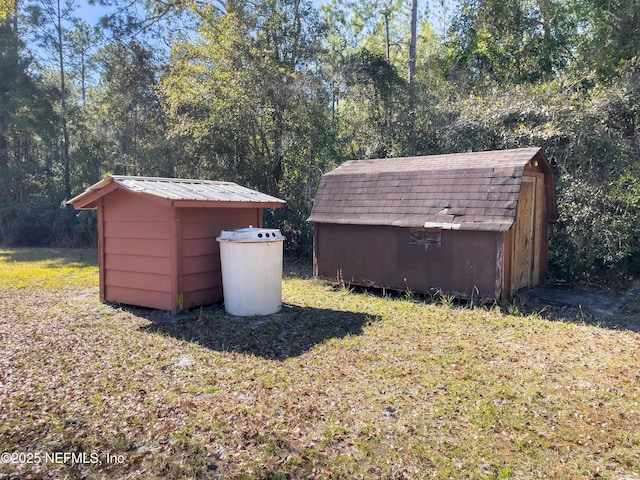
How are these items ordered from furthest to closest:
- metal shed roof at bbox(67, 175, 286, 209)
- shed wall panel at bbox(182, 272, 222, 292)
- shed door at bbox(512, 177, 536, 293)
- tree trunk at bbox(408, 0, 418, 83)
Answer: tree trunk at bbox(408, 0, 418, 83), shed door at bbox(512, 177, 536, 293), shed wall panel at bbox(182, 272, 222, 292), metal shed roof at bbox(67, 175, 286, 209)

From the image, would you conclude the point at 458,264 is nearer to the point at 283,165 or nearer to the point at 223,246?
the point at 223,246

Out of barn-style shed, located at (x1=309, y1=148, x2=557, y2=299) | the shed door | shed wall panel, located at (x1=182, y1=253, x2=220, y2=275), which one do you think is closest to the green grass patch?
shed wall panel, located at (x1=182, y1=253, x2=220, y2=275)

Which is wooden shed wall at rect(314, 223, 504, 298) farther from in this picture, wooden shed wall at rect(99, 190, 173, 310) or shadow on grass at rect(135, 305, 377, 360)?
wooden shed wall at rect(99, 190, 173, 310)

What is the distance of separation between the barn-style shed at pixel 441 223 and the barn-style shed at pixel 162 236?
192cm

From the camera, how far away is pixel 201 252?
6566mm

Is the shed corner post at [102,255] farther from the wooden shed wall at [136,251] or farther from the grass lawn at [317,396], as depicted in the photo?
the grass lawn at [317,396]

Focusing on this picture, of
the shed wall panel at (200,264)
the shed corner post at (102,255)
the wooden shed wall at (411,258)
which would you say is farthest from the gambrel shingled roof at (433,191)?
the shed corner post at (102,255)

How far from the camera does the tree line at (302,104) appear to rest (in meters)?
8.84

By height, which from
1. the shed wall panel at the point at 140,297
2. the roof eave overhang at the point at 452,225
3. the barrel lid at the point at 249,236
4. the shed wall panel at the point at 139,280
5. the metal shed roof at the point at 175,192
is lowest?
the shed wall panel at the point at 140,297

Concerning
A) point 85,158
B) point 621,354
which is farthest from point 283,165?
point 621,354

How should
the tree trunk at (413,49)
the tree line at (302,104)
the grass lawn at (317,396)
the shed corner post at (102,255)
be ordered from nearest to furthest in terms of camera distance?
the grass lawn at (317,396), the shed corner post at (102,255), the tree line at (302,104), the tree trunk at (413,49)

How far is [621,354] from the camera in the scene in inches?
188

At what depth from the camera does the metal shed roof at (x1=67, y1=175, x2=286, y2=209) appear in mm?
5898

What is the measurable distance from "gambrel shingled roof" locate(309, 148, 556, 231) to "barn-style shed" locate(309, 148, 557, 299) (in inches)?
0.7
